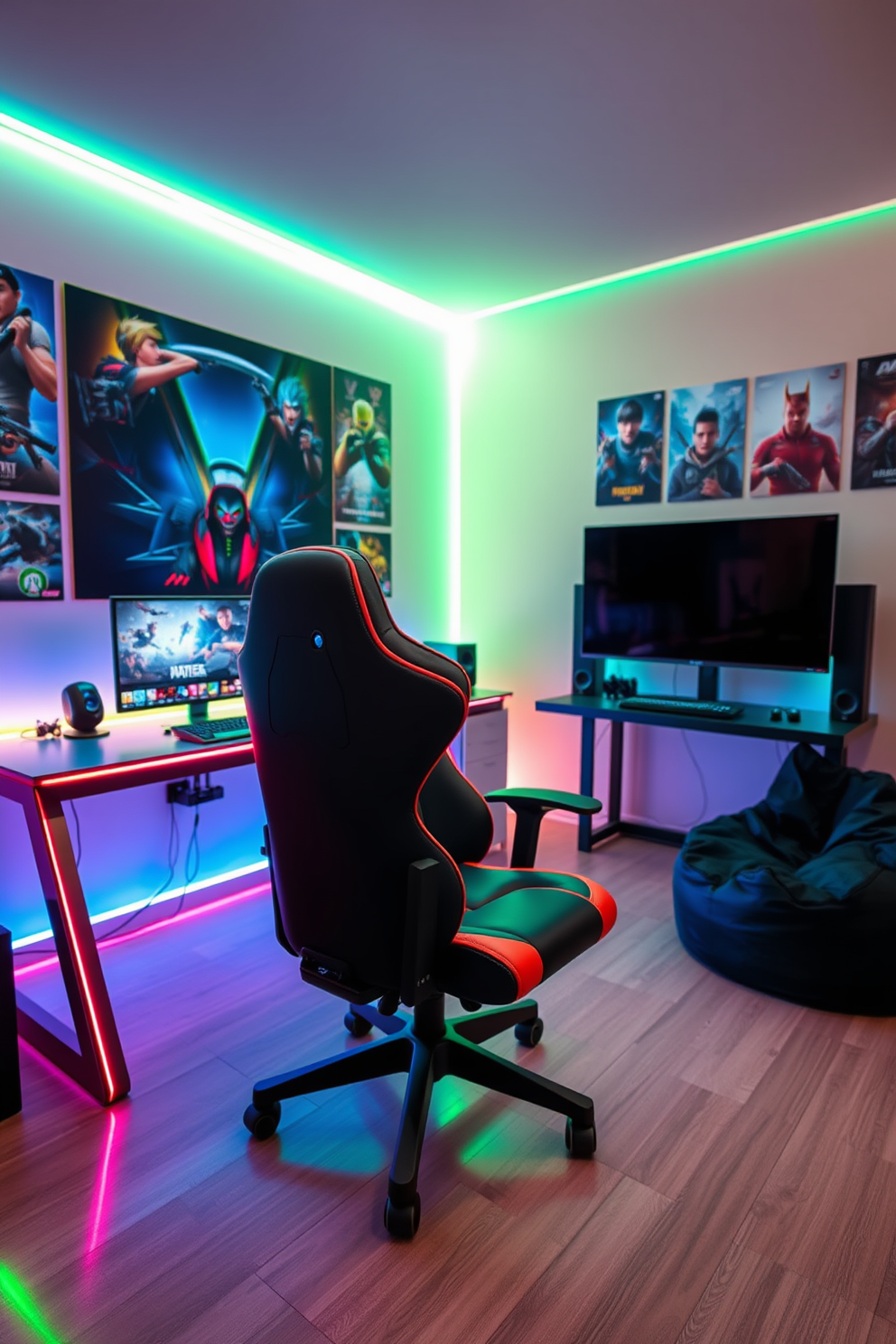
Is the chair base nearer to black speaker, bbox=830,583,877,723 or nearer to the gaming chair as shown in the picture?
the gaming chair

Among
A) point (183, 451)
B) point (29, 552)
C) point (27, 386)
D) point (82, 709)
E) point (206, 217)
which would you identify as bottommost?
point (82, 709)

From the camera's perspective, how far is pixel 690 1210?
4.88 feet

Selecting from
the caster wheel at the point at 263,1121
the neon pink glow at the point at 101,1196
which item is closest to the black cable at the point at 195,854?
the neon pink glow at the point at 101,1196

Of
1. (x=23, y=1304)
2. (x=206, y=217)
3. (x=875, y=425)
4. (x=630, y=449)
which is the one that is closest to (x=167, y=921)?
(x=23, y=1304)

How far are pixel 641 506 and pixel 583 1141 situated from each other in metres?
2.75

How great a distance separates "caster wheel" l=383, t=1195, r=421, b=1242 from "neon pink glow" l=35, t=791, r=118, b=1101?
0.78 metres

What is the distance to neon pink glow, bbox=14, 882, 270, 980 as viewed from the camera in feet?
8.19

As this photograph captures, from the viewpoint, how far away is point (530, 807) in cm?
181

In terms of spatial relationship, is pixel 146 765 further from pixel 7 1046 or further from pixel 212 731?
pixel 7 1046

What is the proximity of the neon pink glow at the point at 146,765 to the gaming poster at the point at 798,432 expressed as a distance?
2400 millimetres

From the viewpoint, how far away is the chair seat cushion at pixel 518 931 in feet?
Result: 4.53

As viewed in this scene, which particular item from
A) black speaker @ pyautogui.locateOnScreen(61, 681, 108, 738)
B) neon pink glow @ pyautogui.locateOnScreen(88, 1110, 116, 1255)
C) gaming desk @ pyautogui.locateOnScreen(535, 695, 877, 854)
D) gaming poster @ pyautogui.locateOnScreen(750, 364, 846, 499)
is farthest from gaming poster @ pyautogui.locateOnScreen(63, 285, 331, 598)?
gaming poster @ pyautogui.locateOnScreen(750, 364, 846, 499)

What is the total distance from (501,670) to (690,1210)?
9.64 ft

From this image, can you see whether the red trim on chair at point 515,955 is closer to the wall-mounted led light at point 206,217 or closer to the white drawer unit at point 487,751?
the white drawer unit at point 487,751
